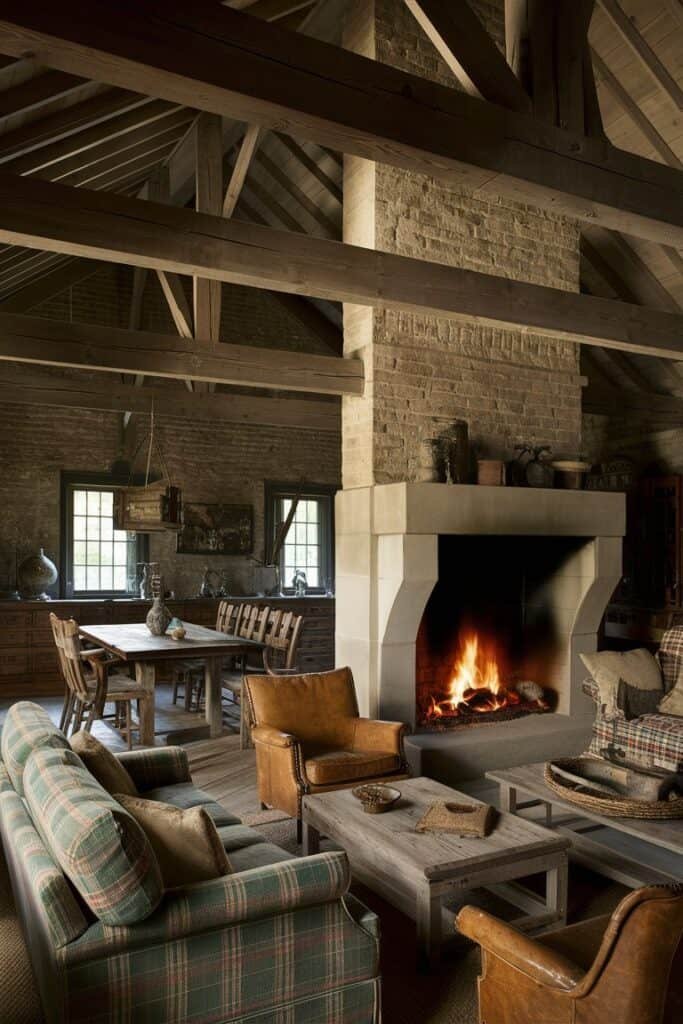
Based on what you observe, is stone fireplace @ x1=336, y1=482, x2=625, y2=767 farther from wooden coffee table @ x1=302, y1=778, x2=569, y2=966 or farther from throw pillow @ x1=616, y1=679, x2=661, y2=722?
wooden coffee table @ x1=302, y1=778, x2=569, y2=966

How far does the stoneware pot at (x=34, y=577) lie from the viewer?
9.12m

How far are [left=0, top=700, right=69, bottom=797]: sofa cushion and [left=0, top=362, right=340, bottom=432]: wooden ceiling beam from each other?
479cm

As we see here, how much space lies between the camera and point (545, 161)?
9.49ft

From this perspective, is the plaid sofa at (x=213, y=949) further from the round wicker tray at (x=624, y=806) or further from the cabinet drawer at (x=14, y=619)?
the cabinet drawer at (x=14, y=619)

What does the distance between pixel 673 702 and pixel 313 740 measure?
255 centimetres

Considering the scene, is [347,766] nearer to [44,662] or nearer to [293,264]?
[293,264]

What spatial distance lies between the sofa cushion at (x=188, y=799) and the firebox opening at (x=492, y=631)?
2.42 metres

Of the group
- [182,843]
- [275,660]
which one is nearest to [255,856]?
[182,843]

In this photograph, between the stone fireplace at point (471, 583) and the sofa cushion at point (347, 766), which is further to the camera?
the stone fireplace at point (471, 583)

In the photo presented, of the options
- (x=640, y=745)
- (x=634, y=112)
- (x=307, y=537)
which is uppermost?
(x=634, y=112)

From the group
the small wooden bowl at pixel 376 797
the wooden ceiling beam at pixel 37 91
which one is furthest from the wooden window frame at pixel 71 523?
the small wooden bowl at pixel 376 797

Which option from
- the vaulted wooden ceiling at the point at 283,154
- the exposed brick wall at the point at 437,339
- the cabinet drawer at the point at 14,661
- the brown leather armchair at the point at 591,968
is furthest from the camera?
the cabinet drawer at the point at 14,661

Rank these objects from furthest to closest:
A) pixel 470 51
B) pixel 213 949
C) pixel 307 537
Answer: pixel 307 537
pixel 470 51
pixel 213 949

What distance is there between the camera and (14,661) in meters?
8.63
